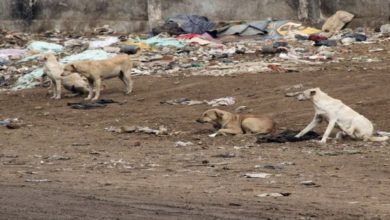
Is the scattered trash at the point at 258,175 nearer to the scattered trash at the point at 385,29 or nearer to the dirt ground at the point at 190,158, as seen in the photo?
the dirt ground at the point at 190,158

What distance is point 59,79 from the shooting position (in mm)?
18281

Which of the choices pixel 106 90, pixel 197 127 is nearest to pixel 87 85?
pixel 106 90

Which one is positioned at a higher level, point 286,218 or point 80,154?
point 286,218

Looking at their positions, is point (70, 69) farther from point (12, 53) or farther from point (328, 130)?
point (328, 130)

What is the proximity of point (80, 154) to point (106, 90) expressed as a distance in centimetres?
628

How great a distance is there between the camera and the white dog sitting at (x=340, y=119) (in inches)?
500

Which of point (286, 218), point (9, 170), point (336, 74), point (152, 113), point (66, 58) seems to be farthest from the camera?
point (66, 58)

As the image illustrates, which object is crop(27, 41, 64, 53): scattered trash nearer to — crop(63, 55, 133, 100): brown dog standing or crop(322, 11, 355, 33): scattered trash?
crop(63, 55, 133, 100): brown dog standing

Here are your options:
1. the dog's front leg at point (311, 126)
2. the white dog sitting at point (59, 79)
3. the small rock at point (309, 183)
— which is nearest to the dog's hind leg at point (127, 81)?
the white dog sitting at point (59, 79)

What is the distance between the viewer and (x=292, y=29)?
23359 mm

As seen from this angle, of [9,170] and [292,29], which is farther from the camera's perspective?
[292,29]

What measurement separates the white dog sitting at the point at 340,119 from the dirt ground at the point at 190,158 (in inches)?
8.5

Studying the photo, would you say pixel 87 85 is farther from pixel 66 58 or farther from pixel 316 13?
pixel 316 13

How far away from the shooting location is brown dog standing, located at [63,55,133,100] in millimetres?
17859
